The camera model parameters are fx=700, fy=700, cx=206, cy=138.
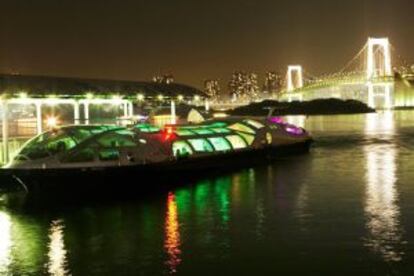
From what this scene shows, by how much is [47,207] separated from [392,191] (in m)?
11.5

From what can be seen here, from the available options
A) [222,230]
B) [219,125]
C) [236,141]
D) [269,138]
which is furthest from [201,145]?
[222,230]

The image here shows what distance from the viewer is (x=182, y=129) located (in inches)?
1314

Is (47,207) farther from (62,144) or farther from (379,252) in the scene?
(379,252)

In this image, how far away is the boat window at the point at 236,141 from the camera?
1385 inches

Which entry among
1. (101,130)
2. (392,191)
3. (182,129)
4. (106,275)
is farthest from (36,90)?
(106,275)

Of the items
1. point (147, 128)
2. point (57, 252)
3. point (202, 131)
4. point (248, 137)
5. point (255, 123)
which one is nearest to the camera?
point (57, 252)

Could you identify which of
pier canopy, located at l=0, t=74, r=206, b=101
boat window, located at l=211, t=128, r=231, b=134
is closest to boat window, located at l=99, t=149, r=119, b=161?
pier canopy, located at l=0, t=74, r=206, b=101

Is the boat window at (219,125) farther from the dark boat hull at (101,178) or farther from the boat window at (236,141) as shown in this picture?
the dark boat hull at (101,178)

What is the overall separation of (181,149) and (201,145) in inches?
84.3

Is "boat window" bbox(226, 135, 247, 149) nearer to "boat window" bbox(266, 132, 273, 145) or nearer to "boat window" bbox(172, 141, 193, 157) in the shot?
"boat window" bbox(266, 132, 273, 145)

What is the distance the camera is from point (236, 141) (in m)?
35.8

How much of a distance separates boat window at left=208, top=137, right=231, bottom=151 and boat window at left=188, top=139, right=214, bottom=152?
42cm

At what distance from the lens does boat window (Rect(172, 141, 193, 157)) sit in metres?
30.2

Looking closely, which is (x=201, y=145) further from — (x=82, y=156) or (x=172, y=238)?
(x=172, y=238)
